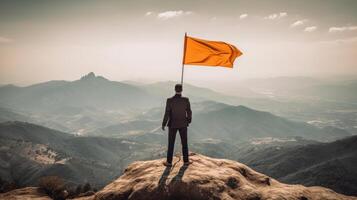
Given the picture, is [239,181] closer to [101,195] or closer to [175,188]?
[175,188]

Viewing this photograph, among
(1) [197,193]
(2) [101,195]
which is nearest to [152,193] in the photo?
(1) [197,193]

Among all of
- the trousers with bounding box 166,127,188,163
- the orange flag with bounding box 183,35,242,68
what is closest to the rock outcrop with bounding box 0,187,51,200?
the trousers with bounding box 166,127,188,163

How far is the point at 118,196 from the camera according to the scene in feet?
46.3

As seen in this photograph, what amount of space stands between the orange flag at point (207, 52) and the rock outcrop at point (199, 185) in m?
6.64

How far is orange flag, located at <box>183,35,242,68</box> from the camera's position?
1814cm

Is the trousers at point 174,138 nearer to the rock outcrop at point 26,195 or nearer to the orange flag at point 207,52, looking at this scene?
the orange flag at point 207,52

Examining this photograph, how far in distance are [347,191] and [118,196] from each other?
15801cm

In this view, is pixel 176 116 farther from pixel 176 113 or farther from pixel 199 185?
pixel 199 185

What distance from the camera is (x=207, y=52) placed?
1861cm

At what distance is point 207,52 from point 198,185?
30.2 ft

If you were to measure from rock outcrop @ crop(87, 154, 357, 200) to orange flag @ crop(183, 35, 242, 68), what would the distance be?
21.8ft

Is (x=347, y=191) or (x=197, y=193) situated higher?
(x=197, y=193)

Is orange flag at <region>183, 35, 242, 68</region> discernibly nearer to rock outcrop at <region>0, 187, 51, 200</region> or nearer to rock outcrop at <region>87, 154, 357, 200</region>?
rock outcrop at <region>87, 154, 357, 200</region>

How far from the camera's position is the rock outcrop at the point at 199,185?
42.9 feet
